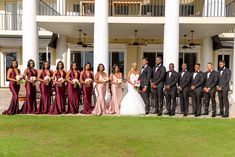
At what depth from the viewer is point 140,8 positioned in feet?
70.8

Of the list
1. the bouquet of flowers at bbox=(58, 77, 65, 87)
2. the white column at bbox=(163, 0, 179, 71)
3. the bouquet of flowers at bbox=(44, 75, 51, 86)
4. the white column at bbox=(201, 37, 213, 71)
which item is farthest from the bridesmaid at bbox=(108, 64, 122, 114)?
the white column at bbox=(201, 37, 213, 71)

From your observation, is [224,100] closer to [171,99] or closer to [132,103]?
[171,99]

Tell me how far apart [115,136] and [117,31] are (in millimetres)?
12961

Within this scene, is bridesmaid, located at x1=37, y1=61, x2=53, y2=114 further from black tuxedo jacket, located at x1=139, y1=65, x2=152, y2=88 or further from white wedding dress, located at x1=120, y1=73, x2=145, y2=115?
black tuxedo jacket, located at x1=139, y1=65, x2=152, y2=88

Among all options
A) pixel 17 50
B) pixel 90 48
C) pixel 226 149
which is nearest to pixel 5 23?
pixel 17 50

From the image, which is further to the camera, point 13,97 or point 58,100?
point 58,100

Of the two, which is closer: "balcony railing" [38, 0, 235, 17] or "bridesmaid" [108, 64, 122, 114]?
"bridesmaid" [108, 64, 122, 114]

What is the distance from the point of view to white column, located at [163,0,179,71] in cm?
1695

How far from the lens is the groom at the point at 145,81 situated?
13462 millimetres

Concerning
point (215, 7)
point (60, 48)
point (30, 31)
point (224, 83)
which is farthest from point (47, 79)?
point (215, 7)

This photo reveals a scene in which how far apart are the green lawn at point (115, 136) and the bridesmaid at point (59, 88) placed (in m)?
0.97

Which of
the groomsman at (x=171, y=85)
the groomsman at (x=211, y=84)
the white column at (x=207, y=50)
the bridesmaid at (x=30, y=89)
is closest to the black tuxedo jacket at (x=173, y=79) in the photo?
the groomsman at (x=171, y=85)

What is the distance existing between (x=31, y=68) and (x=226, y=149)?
301 inches

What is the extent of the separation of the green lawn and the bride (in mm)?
1150
